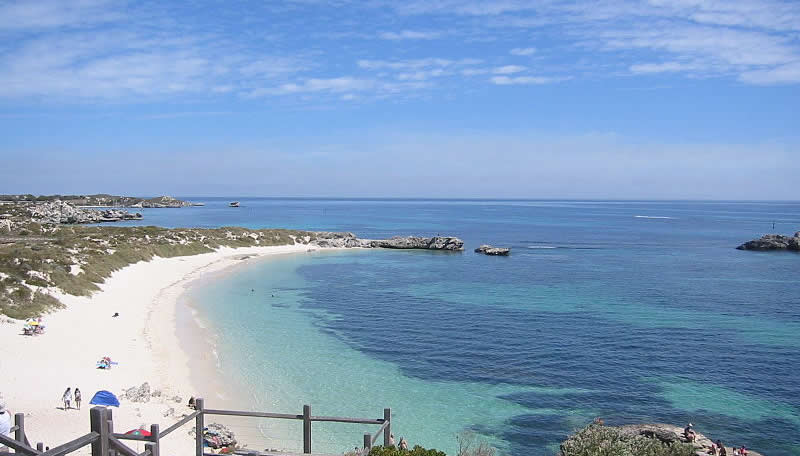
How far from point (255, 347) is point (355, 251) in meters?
54.8

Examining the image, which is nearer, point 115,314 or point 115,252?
point 115,314

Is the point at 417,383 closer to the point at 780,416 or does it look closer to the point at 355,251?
the point at 780,416

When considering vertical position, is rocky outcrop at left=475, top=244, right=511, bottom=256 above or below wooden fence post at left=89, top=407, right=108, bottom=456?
below

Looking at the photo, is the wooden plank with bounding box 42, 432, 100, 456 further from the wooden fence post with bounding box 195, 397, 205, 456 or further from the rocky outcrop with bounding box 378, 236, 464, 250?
the rocky outcrop with bounding box 378, 236, 464, 250

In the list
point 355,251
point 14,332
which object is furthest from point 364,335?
point 355,251

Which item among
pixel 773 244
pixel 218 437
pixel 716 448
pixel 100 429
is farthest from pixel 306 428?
pixel 773 244

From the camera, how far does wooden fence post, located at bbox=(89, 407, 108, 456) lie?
283 inches

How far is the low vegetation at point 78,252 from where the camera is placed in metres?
32.8

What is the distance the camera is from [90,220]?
425 ft

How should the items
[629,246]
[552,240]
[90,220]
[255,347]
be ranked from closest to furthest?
[255,347], [629,246], [552,240], [90,220]

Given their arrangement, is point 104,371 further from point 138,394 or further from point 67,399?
point 67,399

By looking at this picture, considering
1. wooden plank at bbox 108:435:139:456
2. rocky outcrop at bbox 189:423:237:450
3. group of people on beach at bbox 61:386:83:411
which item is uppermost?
wooden plank at bbox 108:435:139:456

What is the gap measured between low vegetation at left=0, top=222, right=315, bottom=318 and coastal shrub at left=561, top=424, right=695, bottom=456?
29.5 meters

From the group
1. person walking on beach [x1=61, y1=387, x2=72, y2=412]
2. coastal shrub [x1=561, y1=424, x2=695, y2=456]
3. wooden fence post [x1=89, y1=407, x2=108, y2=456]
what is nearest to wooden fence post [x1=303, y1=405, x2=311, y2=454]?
wooden fence post [x1=89, y1=407, x2=108, y2=456]
